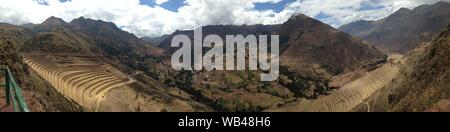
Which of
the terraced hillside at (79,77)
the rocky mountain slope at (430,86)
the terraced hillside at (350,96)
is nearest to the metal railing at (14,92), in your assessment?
the rocky mountain slope at (430,86)

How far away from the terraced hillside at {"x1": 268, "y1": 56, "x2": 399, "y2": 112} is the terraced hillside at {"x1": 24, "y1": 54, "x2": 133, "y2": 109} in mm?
62207

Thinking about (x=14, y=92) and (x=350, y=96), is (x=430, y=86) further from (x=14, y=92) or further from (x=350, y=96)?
(x=350, y=96)

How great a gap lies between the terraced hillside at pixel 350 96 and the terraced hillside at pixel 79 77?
62.2 meters

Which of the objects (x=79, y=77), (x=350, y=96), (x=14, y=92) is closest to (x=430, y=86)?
(x=14, y=92)

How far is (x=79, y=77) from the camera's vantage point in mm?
103000

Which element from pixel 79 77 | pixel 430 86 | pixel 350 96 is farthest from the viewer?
pixel 350 96

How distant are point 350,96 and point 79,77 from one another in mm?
86832

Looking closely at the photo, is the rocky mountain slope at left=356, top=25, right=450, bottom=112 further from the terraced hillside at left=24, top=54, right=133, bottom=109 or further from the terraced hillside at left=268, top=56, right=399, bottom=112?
the terraced hillside at left=268, top=56, right=399, bottom=112

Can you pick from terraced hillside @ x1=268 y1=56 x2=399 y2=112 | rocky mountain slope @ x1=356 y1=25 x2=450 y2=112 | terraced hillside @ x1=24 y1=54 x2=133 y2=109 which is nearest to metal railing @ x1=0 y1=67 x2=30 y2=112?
rocky mountain slope @ x1=356 y1=25 x2=450 y2=112

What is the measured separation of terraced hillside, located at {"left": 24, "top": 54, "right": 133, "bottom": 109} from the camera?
292 ft
